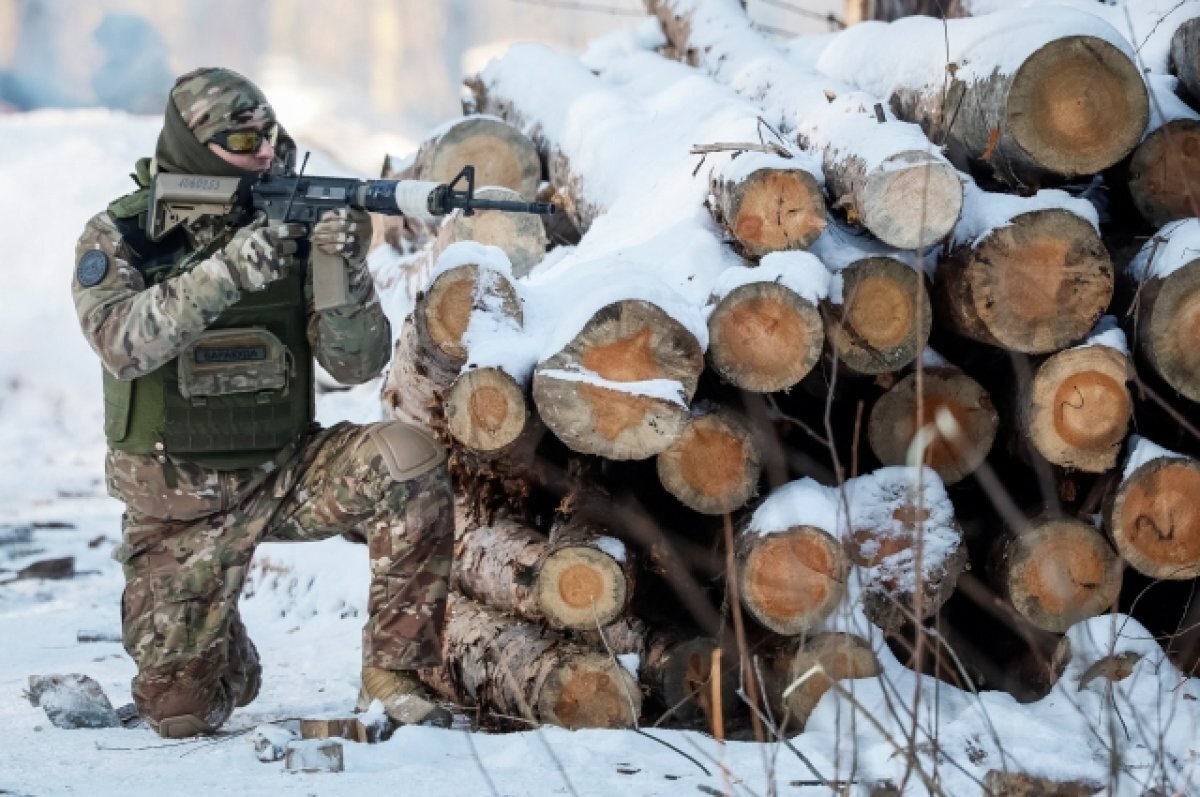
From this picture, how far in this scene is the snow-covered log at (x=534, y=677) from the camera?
4.04 meters

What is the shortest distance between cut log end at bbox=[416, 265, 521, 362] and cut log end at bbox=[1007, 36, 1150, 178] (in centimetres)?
129

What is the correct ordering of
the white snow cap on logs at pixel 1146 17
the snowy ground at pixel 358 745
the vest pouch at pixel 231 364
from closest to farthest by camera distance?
the snowy ground at pixel 358 745 → the vest pouch at pixel 231 364 → the white snow cap on logs at pixel 1146 17

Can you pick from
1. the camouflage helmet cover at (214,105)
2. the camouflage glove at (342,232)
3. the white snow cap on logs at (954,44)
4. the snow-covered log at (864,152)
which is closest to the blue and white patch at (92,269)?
the camouflage helmet cover at (214,105)

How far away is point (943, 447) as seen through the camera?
4211mm

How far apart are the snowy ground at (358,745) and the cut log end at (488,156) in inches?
46.6

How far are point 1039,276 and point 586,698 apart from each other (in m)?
1.47

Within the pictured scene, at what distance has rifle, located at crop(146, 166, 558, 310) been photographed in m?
4.17

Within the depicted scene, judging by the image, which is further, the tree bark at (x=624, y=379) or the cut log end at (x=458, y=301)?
the cut log end at (x=458, y=301)

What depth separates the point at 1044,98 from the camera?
3.98 m

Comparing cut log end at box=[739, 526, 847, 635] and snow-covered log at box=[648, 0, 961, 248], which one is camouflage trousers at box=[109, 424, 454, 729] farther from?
snow-covered log at box=[648, 0, 961, 248]

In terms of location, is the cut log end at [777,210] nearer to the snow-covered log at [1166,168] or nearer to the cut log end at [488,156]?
the snow-covered log at [1166,168]

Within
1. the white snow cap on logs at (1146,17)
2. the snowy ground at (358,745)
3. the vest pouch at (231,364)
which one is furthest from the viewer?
the white snow cap on logs at (1146,17)

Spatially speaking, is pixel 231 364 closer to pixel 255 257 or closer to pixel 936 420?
pixel 255 257

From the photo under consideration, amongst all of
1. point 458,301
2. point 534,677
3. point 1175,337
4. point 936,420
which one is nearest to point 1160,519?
point 1175,337
